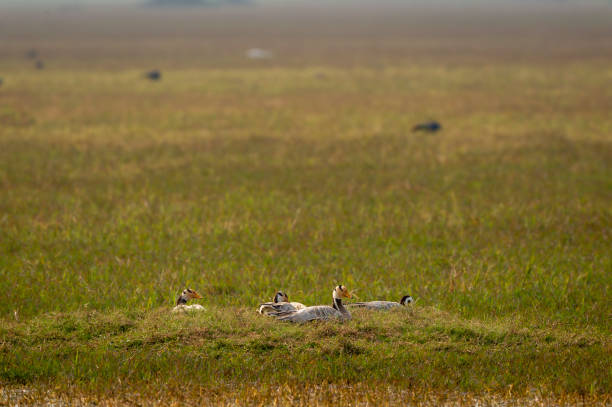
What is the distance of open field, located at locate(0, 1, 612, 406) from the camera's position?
686 centimetres

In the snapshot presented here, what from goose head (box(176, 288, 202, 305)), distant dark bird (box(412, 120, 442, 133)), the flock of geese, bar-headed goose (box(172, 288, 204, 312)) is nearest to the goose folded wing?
the flock of geese

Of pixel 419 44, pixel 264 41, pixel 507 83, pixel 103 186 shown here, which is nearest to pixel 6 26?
pixel 264 41

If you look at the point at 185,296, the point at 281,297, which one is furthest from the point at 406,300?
the point at 185,296

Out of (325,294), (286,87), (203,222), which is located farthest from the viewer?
(286,87)

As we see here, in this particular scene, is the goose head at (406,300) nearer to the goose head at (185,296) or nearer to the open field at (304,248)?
the open field at (304,248)

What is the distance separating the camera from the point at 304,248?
11289 millimetres

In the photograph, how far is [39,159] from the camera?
63.2ft

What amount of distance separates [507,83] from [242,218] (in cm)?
3246

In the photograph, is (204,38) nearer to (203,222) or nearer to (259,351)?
(203,222)

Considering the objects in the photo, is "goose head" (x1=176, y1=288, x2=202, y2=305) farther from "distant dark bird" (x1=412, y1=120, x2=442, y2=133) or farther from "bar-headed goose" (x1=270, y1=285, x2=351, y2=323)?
"distant dark bird" (x1=412, y1=120, x2=442, y2=133)

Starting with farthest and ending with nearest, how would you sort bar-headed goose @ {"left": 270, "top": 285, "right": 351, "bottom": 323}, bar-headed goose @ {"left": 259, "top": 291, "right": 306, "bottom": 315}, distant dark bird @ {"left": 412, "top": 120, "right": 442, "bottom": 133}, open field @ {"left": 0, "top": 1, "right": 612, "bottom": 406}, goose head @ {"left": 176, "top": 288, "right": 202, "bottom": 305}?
1. distant dark bird @ {"left": 412, "top": 120, "right": 442, "bottom": 133}
2. goose head @ {"left": 176, "top": 288, "right": 202, "bottom": 305}
3. bar-headed goose @ {"left": 259, "top": 291, "right": 306, "bottom": 315}
4. bar-headed goose @ {"left": 270, "top": 285, "right": 351, "bottom": 323}
5. open field @ {"left": 0, "top": 1, "right": 612, "bottom": 406}

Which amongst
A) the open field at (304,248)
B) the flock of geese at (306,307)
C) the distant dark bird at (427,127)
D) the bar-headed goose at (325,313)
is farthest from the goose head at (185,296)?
the distant dark bird at (427,127)

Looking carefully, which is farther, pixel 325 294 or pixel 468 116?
pixel 468 116

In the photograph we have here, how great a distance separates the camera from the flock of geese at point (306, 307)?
763 centimetres
